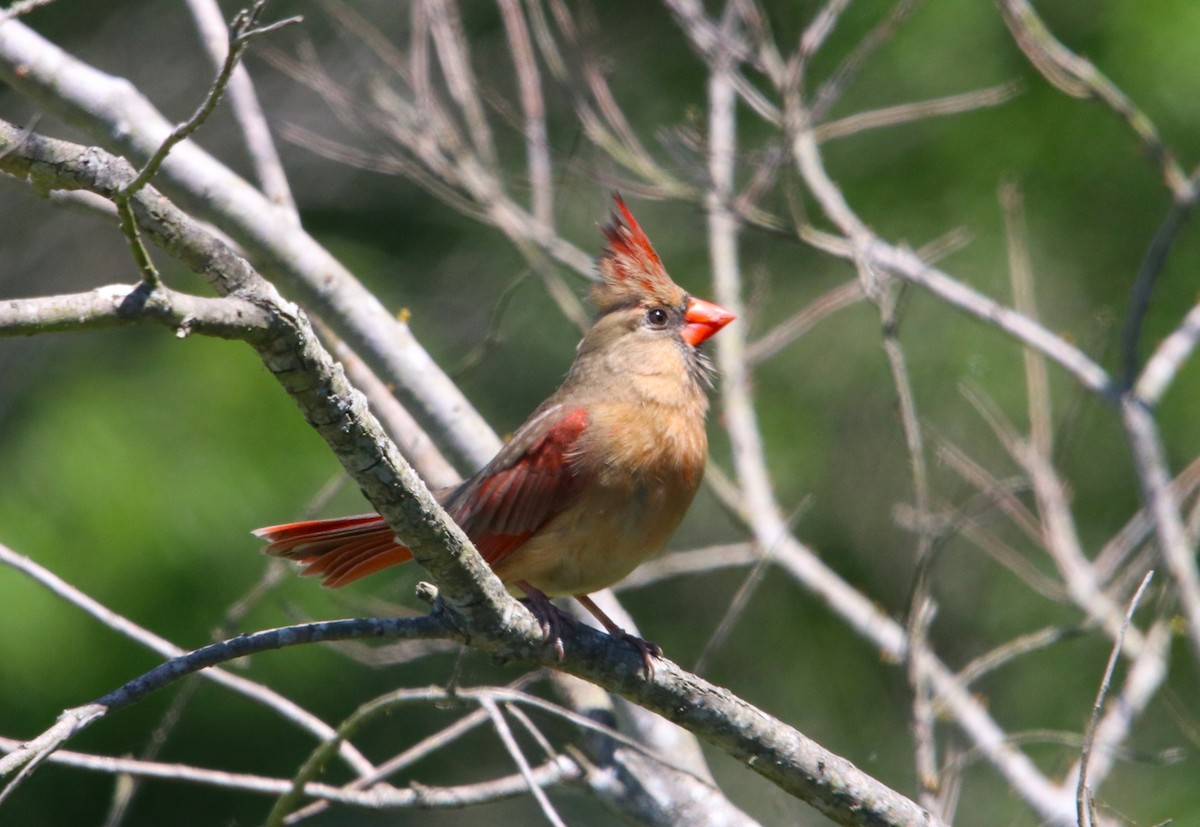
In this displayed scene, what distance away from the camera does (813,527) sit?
678 centimetres

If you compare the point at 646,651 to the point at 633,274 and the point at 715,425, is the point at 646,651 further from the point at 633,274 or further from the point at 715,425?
the point at 715,425

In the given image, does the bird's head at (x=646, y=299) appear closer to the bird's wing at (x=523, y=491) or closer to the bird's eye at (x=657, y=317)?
the bird's eye at (x=657, y=317)

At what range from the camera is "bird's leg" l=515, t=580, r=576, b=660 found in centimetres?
257

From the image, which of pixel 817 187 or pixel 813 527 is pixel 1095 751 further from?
pixel 813 527

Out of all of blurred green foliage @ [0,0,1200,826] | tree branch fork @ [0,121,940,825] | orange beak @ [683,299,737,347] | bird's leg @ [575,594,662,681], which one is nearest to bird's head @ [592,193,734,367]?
orange beak @ [683,299,737,347]

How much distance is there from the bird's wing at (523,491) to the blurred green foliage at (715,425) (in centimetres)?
215

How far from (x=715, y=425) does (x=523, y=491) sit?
11.0 feet

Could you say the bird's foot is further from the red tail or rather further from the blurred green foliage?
the blurred green foliage

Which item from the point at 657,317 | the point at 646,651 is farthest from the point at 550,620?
the point at 657,317

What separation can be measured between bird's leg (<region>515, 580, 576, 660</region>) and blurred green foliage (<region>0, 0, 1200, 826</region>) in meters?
2.37

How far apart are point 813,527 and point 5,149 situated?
18.0 feet

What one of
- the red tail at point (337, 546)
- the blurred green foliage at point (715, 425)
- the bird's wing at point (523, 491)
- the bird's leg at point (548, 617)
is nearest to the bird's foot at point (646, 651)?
the bird's leg at point (548, 617)

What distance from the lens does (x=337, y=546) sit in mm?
3252

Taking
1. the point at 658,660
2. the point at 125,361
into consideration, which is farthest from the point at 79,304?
the point at 125,361
